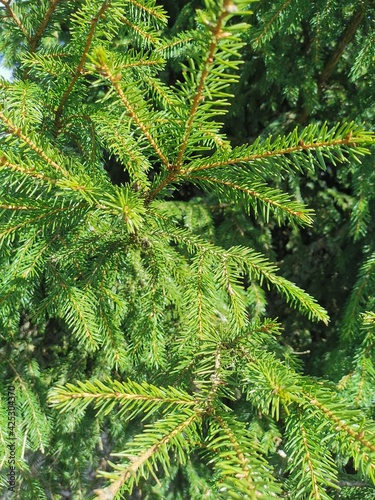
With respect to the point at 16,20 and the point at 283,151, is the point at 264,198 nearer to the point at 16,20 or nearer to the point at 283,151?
the point at 283,151

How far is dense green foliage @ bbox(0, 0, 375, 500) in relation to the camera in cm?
62

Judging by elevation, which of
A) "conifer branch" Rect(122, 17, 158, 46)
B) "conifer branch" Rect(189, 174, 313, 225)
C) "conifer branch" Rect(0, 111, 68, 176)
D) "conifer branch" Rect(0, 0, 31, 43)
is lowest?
"conifer branch" Rect(0, 111, 68, 176)

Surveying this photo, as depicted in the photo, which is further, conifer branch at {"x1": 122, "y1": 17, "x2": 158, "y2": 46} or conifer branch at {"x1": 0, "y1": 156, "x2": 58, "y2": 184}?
conifer branch at {"x1": 122, "y1": 17, "x2": 158, "y2": 46}

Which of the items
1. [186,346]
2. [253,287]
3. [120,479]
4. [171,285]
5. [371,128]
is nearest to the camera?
[120,479]

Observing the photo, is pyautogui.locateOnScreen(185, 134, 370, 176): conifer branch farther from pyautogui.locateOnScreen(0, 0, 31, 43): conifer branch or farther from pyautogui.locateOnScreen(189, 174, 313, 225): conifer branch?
pyautogui.locateOnScreen(0, 0, 31, 43): conifer branch

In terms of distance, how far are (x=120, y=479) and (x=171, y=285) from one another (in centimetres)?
51

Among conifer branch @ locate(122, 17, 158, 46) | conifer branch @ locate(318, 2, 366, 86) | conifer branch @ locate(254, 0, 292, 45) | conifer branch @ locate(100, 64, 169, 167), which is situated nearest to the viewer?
conifer branch @ locate(100, 64, 169, 167)

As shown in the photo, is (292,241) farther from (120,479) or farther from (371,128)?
(120,479)

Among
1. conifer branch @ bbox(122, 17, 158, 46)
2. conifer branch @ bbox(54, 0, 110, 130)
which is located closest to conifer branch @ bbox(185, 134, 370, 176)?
conifer branch @ bbox(54, 0, 110, 130)

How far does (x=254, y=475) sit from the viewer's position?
0.53 m

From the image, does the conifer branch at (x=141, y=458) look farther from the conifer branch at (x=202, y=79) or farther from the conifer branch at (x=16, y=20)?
the conifer branch at (x=16, y=20)

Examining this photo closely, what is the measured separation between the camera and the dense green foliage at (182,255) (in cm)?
62

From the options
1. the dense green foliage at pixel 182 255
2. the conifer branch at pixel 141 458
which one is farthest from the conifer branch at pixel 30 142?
the conifer branch at pixel 141 458

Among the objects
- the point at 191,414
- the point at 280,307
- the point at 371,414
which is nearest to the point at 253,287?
the point at 280,307
